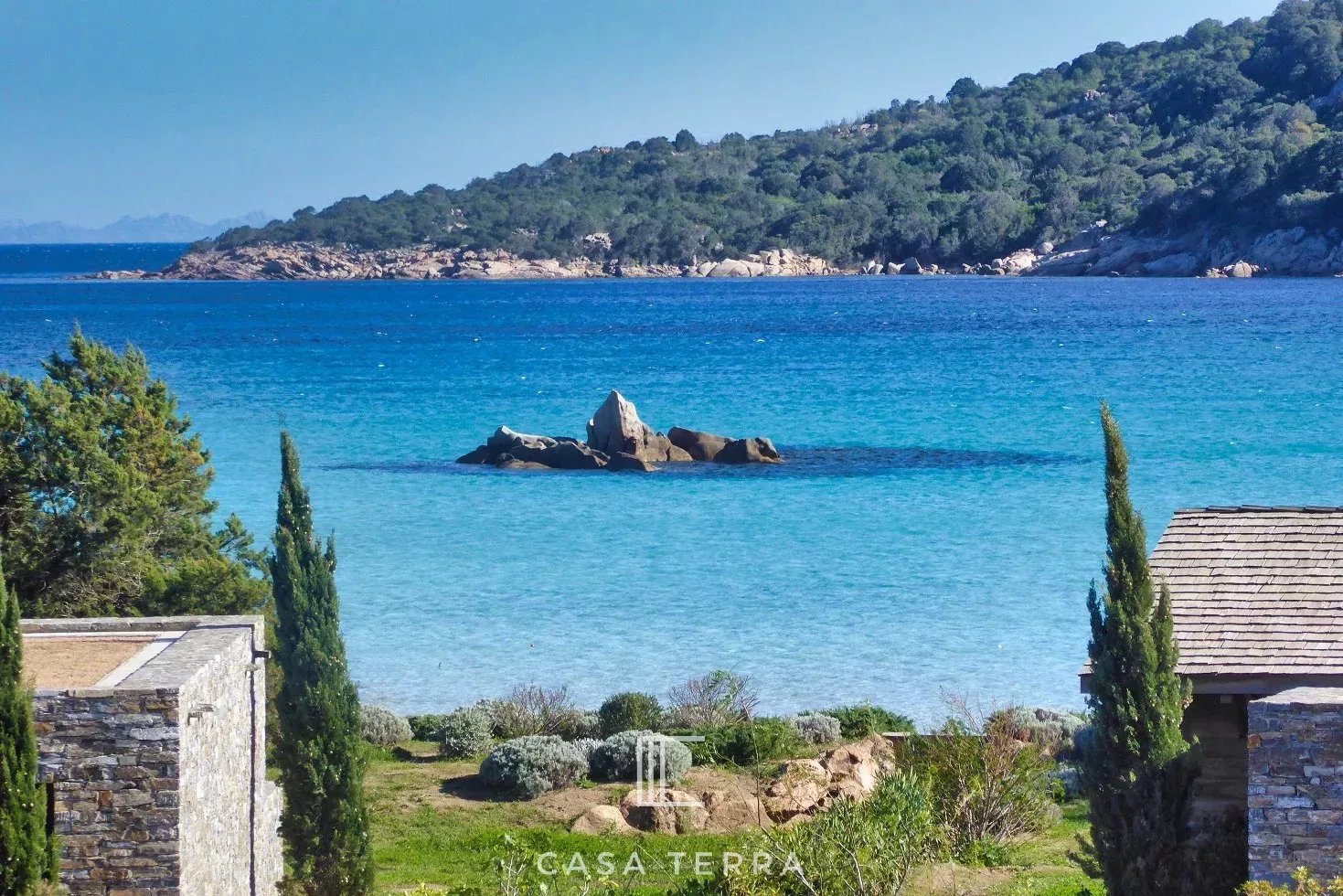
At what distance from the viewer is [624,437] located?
43.0m

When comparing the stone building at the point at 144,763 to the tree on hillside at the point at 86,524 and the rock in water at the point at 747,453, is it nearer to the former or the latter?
the tree on hillside at the point at 86,524

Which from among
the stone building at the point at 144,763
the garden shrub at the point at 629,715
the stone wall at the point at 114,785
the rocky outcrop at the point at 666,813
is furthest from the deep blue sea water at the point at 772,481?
the stone wall at the point at 114,785

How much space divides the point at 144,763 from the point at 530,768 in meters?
7.25

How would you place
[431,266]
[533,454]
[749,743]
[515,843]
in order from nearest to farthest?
[515,843], [749,743], [533,454], [431,266]

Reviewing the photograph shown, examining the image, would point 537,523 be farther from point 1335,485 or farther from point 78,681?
point 78,681

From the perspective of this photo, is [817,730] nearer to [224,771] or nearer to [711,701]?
[711,701]

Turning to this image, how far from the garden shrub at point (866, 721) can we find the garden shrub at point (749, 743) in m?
1.02

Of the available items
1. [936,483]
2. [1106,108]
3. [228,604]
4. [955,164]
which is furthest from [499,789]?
[1106,108]

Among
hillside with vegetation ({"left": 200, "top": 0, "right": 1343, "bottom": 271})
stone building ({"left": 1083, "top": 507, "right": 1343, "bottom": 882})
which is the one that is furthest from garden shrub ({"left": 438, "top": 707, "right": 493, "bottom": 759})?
hillside with vegetation ({"left": 200, "top": 0, "right": 1343, "bottom": 271})

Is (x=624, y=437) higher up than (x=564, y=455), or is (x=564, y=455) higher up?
(x=624, y=437)

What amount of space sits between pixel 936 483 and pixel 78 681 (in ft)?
98.0

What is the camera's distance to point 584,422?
179 feet

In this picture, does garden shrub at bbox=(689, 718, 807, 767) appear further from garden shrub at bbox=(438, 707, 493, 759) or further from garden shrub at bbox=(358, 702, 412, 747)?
garden shrub at bbox=(358, 702, 412, 747)

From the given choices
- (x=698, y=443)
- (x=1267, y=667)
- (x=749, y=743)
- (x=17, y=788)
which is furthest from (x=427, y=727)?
(x=698, y=443)
